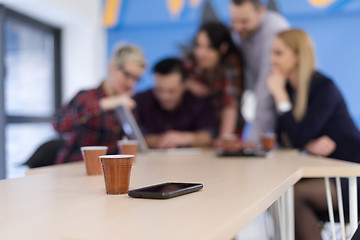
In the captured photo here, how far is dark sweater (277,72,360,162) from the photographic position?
212 cm

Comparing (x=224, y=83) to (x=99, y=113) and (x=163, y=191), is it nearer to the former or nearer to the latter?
(x=99, y=113)

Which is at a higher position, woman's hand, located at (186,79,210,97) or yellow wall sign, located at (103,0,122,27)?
yellow wall sign, located at (103,0,122,27)

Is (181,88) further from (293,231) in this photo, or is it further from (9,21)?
(9,21)

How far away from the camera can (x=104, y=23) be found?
3951mm

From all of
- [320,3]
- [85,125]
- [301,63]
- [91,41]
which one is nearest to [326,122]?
[301,63]

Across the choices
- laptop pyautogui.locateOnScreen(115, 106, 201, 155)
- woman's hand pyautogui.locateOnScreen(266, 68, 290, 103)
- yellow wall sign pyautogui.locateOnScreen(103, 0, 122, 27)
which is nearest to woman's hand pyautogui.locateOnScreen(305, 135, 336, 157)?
woman's hand pyautogui.locateOnScreen(266, 68, 290, 103)

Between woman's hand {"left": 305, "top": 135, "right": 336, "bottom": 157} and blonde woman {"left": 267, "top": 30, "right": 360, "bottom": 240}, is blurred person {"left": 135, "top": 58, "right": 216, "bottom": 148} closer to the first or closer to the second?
blonde woman {"left": 267, "top": 30, "right": 360, "bottom": 240}

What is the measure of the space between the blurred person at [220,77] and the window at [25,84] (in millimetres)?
1185

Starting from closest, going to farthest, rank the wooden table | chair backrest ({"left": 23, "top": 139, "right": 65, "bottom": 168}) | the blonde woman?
the wooden table → the blonde woman → chair backrest ({"left": 23, "top": 139, "right": 65, "bottom": 168})

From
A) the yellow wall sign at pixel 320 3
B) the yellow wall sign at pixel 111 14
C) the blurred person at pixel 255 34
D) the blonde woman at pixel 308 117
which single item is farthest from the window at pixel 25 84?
the yellow wall sign at pixel 320 3

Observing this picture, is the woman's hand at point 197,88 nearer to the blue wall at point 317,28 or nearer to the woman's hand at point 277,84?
the woman's hand at point 277,84

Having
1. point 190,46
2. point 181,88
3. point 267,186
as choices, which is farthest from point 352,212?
point 190,46

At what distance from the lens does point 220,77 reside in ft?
9.73

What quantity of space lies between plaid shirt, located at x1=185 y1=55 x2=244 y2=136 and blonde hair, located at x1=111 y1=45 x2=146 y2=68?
0.63 metres
